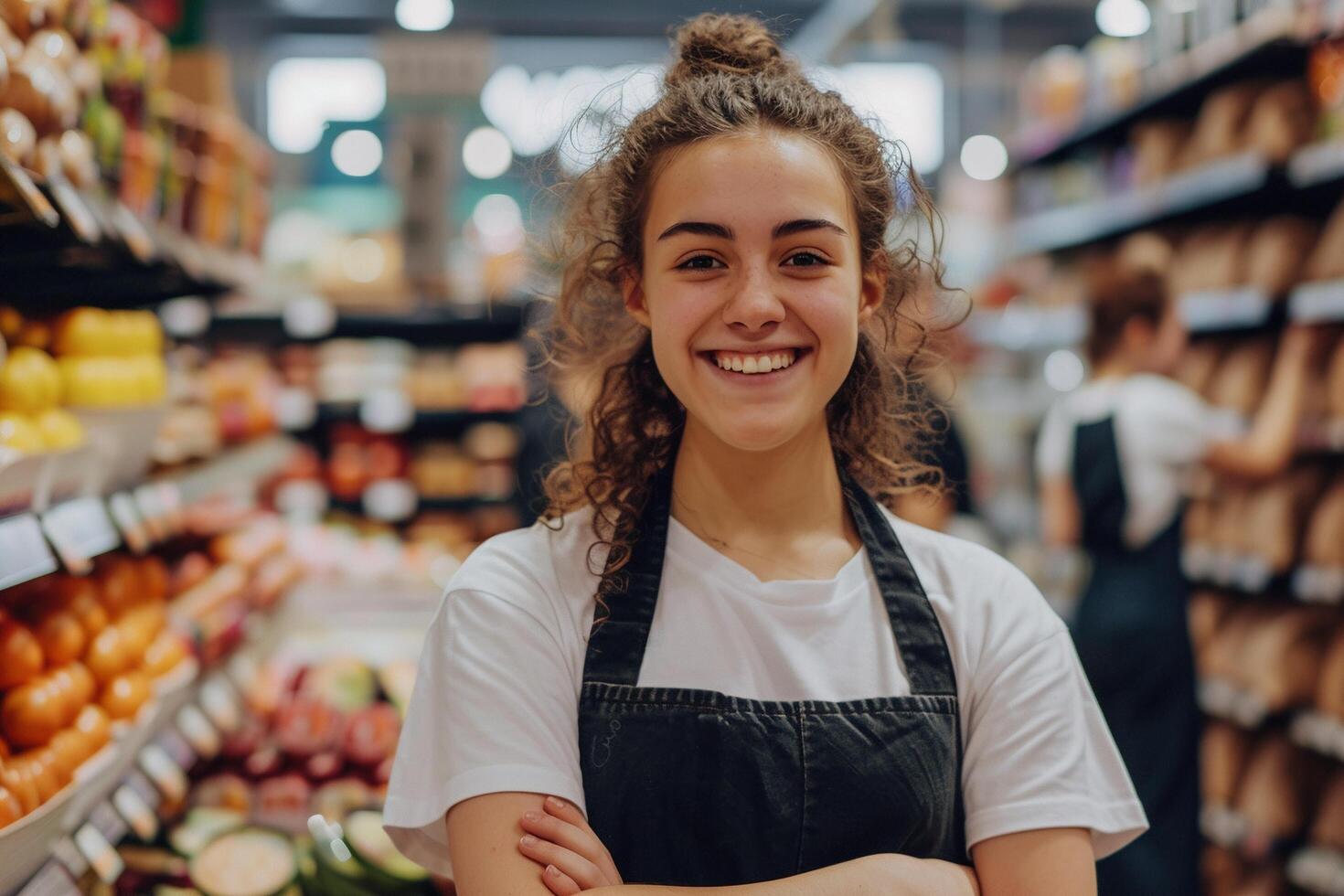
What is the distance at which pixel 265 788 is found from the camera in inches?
103

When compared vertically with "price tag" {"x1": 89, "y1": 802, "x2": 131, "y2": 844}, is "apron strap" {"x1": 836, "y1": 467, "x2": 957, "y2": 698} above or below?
above

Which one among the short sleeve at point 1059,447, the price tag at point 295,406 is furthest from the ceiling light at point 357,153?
the short sleeve at point 1059,447

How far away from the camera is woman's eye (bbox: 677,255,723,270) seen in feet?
4.65

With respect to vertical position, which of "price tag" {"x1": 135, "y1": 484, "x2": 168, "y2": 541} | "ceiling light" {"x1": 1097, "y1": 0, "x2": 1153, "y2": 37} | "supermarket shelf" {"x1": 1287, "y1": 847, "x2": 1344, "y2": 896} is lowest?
"supermarket shelf" {"x1": 1287, "y1": 847, "x2": 1344, "y2": 896}

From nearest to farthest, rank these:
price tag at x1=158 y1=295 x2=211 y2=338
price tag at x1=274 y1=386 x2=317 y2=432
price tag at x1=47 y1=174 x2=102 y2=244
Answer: price tag at x1=47 y1=174 x2=102 y2=244
price tag at x1=158 y1=295 x2=211 y2=338
price tag at x1=274 y1=386 x2=317 y2=432

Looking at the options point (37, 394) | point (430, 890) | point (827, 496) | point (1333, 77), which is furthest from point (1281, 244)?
point (37, 394)

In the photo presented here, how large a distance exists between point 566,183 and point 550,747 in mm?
808

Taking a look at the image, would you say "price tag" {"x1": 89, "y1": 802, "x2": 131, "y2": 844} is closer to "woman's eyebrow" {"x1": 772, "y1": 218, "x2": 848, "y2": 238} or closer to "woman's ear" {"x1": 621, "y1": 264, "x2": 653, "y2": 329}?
"woman's ear" {"x1": 621, "y1": 264, "x2": 653, "y2": 329}

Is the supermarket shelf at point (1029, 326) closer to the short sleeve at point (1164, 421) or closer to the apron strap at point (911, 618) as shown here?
the short sleeve at point (1164, 421)

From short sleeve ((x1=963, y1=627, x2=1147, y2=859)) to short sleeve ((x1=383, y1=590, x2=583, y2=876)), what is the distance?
463 millimetres

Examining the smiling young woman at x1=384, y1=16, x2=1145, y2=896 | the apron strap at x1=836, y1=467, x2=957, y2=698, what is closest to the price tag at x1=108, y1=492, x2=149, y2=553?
the smiling young woman at x1=384, y1=16, x2=1145, y2=896

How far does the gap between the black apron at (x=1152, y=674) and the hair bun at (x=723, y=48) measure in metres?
2.15

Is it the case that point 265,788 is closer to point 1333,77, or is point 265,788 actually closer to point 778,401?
point 778,401

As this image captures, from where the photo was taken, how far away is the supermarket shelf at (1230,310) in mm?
3797
